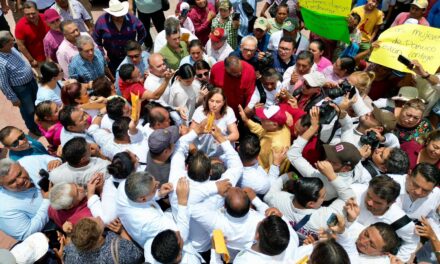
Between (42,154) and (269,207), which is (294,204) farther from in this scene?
(42,154)

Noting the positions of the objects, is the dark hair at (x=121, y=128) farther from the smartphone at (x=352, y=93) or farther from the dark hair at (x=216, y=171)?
the smartphone at (x=352, y=93)

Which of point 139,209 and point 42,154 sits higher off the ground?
point 139,209

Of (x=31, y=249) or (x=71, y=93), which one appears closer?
(x=31, y=249)

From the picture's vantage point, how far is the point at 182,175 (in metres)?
3.15

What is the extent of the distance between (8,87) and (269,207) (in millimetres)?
4080

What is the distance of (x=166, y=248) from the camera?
7.97 ft

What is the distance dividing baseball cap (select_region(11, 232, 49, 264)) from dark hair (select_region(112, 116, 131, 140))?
47.0 inches

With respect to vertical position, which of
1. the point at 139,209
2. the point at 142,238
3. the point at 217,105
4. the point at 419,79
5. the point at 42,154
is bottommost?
the point at 42,154

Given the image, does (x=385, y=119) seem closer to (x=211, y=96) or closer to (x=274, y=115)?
(x=274, y=115)

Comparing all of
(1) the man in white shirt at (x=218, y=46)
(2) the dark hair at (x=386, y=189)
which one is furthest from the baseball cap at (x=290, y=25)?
(2) the dark hair at (x=386, y=189)

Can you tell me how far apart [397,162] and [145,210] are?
2.51 metres

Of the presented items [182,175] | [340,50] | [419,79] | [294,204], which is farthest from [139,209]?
[340,50]

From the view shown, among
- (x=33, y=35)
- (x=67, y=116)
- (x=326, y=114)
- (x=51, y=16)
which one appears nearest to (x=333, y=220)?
(x=326, y=114)

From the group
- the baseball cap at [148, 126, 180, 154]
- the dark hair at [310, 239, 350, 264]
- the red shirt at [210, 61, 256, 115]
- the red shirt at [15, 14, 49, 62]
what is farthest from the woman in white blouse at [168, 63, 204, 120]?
the red shirt at [15, 14, 49, 62]
